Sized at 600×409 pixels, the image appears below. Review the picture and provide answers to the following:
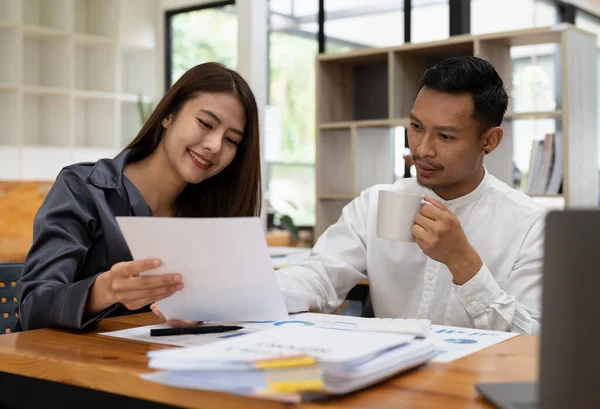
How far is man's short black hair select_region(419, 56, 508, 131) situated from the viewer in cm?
189

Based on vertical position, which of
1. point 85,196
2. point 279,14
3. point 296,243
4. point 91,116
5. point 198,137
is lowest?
point 296,243

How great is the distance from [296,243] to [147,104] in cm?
186

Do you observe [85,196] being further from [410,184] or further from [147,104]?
[147,104]

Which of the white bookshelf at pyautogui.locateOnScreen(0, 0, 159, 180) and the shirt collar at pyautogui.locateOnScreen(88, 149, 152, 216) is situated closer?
the shirt collar at pyautogui.locateOnScreen(88, 149, 152, 216)

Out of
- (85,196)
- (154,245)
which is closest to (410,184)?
(85,196)

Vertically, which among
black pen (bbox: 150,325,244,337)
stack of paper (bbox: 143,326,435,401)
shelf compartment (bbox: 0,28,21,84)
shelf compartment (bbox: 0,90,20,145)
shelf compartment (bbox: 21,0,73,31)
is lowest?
black pen (bbox: 150,325,244,337)

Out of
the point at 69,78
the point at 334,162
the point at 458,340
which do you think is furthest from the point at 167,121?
the point at 69,78

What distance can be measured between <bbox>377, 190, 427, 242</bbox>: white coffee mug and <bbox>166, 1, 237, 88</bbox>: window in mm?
4907

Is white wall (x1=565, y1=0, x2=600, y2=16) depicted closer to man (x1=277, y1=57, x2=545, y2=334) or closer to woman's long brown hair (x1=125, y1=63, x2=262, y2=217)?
man (x1=277, y1=57, x2=545, y2=334)

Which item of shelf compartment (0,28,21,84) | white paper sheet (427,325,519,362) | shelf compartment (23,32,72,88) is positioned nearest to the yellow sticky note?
white paper sheet (427,325,519,362)

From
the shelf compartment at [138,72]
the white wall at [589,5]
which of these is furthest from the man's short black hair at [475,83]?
the white wall at [589,5]

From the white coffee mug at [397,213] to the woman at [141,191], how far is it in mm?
512

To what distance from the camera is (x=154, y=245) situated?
1.22 metres

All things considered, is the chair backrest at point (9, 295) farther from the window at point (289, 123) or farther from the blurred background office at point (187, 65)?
the window at point (289, 123)
